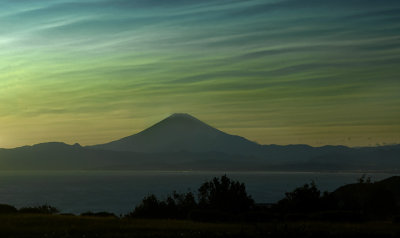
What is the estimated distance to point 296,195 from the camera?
1809 inches

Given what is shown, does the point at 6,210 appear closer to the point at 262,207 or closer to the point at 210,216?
the point at 210,216

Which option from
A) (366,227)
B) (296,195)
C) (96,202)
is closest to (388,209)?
(296,195)

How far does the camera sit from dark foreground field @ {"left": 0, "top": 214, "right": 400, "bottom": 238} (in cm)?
2667

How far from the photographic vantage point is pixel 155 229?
2911 centimetres

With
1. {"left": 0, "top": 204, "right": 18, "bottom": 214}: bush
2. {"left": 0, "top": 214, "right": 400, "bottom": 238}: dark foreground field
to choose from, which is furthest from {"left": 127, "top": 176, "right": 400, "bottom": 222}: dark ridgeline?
{"left": 0, "top": 204, "right": 18, "bottom": 214}: bush

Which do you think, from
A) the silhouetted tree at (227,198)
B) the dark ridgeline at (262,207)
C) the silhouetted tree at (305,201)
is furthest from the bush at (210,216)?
the silhouetted tree at (227,198)

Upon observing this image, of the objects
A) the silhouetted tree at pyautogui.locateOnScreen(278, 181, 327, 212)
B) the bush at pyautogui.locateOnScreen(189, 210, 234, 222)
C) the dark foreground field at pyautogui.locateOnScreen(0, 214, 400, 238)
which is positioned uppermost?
the silhouetted tree at pyautogui.locateOnScreen(278, 181, 327, 212)

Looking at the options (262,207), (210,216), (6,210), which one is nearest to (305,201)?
(262,207)

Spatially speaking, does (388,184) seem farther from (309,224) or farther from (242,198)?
(309,224)

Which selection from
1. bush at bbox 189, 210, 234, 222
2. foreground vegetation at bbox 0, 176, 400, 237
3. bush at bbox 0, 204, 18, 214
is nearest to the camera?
foreground vegetation at bbox 0, 176, 400, 237

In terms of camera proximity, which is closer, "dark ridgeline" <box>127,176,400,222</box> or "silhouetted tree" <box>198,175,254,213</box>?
"dark ridgeline" <box>127,176,400,222</box>

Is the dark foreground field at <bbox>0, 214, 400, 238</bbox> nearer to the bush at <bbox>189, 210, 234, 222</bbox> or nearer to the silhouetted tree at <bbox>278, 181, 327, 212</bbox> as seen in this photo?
the bush at <bbox>189, 210, 234, 222</bbox>

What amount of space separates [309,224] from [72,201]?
16107 cm

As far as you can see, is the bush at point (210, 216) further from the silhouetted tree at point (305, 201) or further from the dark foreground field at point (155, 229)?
the silhouetted tree at point (305, 201)
